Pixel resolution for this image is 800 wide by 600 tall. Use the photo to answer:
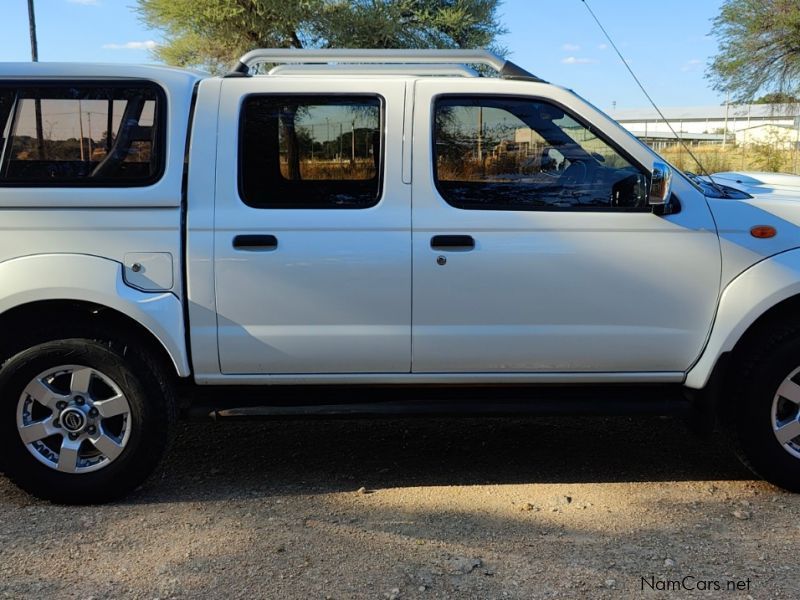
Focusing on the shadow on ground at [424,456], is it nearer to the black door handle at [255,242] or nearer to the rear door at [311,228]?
the rear door at [311,228]

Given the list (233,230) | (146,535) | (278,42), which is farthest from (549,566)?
(278,42)

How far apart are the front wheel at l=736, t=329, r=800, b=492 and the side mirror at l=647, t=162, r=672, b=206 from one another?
0.86m

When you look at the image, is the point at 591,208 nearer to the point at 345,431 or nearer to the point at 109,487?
the point at 345,431

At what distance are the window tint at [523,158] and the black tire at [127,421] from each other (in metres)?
1.67

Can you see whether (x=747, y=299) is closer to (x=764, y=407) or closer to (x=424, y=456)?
(x=764, y=407)

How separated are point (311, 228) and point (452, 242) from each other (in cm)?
65

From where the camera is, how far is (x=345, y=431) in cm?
468

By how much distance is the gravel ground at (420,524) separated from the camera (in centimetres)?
292

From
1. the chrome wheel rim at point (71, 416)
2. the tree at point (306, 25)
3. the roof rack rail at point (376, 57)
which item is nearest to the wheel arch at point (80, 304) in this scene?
the chrome wheel rim at point (71, 416)

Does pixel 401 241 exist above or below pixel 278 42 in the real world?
below

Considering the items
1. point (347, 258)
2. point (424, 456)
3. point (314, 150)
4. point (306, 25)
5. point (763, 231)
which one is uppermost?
point (306, 25)

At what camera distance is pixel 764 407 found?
3.54 meters

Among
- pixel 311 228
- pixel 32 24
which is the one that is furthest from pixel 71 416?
pixel 32 24

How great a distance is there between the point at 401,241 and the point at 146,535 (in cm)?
172
